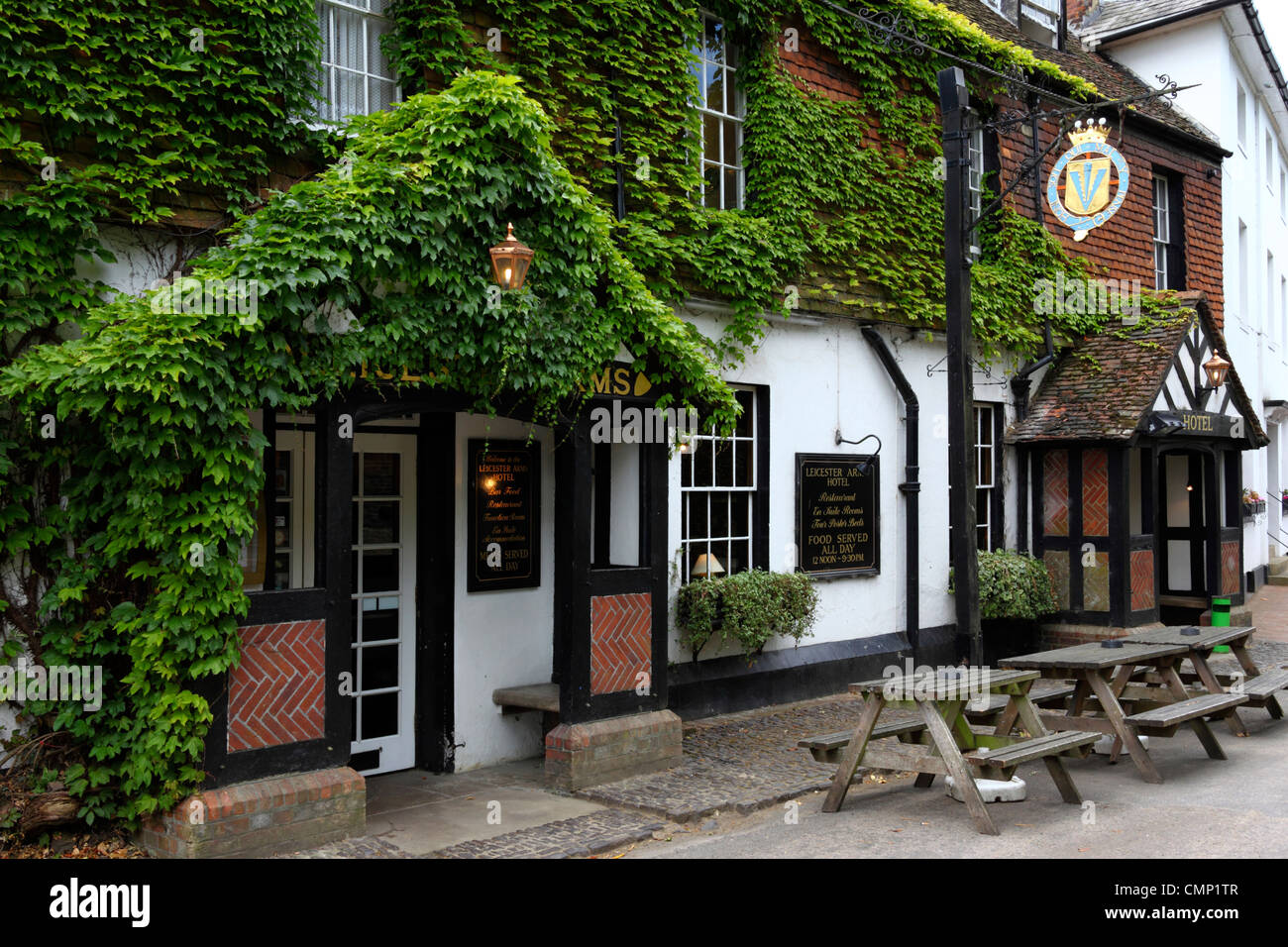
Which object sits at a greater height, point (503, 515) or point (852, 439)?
point (852, 439)

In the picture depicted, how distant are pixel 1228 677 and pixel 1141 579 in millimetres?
4295

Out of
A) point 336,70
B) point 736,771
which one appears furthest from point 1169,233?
point 336,70

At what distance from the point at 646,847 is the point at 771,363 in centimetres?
547

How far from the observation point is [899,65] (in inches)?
497

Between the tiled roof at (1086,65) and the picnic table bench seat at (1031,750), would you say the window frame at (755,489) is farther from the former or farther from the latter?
the tiled roof at (1086,65)

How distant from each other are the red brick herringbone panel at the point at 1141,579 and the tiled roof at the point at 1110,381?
5.40 ft

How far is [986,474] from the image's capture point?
14156 millimetres

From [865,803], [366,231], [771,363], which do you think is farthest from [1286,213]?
[366,231]

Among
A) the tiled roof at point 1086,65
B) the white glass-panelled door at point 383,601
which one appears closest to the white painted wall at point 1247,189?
the tiled roof at point 1086,65

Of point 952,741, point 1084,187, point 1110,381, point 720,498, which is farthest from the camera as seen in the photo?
point 1110,381

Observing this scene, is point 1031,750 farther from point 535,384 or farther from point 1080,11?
point 1080,11

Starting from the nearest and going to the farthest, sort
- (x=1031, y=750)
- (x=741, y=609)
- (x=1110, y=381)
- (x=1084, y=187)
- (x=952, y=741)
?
(x=952, y=741), (x=1031, y=750), (x=741, y=609), (x=1084, y=187), (x=1110, y=381)

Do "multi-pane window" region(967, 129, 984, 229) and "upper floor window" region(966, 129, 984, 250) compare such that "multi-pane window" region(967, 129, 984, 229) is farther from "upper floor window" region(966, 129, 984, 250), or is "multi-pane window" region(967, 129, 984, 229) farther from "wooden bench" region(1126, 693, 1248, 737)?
"wooden bench" region(1126, 693, 1248, 737)

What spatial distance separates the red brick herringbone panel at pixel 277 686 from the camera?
6.27m
